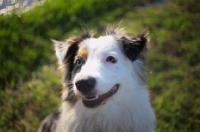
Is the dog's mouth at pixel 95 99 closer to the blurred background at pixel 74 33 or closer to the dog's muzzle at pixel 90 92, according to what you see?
the dog's muzzle at pixel 90 92

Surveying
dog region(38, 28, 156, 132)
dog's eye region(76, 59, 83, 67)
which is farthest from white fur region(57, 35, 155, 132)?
dog's eye region(76, 59, 83, 67)

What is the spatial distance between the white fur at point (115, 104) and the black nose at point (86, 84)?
21 centimetres

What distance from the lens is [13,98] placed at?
178 inches

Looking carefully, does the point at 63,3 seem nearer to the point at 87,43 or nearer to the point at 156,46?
the point at 156,46

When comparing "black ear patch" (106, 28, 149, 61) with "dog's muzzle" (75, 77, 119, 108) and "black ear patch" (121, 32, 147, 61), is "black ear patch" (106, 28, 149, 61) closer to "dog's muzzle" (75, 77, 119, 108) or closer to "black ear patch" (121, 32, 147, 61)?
"black ear patch" (121, 32, 147, 61)

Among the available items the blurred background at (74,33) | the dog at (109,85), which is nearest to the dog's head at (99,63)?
the dog at (109,85)

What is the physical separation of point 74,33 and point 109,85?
9.71ft

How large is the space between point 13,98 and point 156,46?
8.45ft

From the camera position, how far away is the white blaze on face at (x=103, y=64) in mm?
2486

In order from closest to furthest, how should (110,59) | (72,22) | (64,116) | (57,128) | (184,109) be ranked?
(110,59) → (64,116) → (57,128) → (184,109) → (72,22)

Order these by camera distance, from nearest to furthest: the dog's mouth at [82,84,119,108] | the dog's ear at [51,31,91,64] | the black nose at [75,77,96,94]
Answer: the black nose at [75,77,96,94] < the dog's mouth at [82,84,119,108] < the dog's ear at [51,31,91,64]

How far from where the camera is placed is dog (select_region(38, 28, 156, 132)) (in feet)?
8.64

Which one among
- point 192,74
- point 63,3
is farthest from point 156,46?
point 63,3

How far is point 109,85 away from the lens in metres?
2.55
